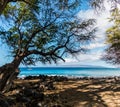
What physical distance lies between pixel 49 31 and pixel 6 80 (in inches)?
297

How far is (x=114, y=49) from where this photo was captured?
112 ft

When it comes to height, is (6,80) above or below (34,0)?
below

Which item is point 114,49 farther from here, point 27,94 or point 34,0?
point 27,94

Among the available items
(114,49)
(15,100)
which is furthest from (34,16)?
(114,49)

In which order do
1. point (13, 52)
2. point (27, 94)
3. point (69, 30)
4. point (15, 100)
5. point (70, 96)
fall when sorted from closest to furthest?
point (15, 100) < point (27, 94) < point (70, 96) < point (69, 30) < point (13, 52)

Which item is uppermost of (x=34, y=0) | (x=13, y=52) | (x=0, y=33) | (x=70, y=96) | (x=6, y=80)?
(x=34, y=0)

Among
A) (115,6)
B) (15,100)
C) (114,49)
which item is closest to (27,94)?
(15,100)

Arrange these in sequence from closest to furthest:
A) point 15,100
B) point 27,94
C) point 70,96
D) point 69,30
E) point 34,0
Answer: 1. point 15,100
2. point 27,94
3. point 70,96
4. point 34,0
5. point 69,30

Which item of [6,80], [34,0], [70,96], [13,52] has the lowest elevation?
[70,96]

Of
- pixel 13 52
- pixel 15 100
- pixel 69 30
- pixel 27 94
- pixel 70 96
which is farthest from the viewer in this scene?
pixel 13 52

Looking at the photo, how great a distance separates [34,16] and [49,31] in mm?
1490

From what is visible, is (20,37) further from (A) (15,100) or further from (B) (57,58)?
(A) (15,100)

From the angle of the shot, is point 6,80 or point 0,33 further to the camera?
point 0,33

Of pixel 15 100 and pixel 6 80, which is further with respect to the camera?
pixel 6 80
